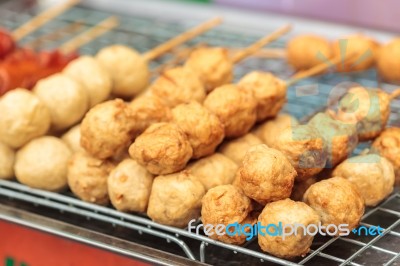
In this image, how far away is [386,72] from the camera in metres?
3.08

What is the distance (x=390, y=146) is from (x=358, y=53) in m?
0.90

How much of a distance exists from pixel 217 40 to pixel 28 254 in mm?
1847

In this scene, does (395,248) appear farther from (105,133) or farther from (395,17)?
(395,17)

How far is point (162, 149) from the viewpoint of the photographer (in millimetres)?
2076

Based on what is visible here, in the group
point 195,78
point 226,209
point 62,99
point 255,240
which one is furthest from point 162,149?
point 62,99

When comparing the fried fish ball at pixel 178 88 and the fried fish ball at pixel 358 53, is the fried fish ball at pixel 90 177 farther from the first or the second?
the fried fish ball at pixel 358 53

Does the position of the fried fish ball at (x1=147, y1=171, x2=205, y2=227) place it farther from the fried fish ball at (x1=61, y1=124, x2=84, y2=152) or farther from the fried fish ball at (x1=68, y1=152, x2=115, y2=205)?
the fried fish ball at (x1=61, y1=124, x2=84, y2=152)

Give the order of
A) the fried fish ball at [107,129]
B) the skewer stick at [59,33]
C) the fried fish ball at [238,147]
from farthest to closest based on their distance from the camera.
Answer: the skewer stick at [59,33] → the fried fish ball at [238,147] → the fried fish ball at [107,129]

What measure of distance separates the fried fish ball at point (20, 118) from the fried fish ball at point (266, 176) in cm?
78

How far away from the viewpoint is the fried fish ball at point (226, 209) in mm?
1979

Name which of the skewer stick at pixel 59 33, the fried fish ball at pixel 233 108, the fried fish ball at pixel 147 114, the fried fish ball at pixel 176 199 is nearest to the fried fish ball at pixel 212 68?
the fried fish ball at pixel 233 108

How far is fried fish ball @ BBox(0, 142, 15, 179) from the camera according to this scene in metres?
2.44

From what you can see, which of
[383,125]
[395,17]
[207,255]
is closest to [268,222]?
[207,255]

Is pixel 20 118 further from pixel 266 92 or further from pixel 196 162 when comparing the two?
pixel 266 92
